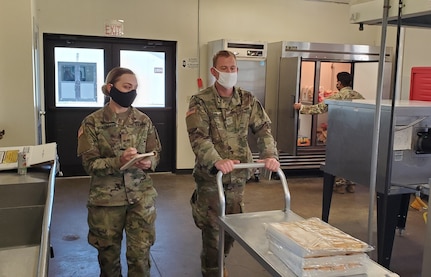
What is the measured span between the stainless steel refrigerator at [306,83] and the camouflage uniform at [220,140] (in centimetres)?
352

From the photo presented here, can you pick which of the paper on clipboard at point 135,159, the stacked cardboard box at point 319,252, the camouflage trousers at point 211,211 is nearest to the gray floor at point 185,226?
the camouflage trousers at point 211,211

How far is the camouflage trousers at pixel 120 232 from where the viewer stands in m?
2.63

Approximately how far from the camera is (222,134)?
2.85 metres

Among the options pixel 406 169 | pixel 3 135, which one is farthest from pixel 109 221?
pixel 406 169

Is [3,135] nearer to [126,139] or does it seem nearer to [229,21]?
[126,139]

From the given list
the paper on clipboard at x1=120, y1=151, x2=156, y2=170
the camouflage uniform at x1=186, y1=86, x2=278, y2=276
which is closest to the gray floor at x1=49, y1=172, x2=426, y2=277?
the camouflage uniform at x1=186, y1=86, x2=278, y2=276

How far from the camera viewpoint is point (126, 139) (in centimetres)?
264

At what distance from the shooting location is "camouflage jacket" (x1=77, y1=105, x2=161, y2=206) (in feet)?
8.47

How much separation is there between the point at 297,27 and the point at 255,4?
84 centimetres

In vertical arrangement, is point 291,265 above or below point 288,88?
below

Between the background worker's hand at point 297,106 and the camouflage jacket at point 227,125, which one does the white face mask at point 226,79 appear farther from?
the background worker's hand at point 297,106

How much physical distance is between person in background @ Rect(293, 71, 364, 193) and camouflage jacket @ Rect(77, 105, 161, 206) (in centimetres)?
363

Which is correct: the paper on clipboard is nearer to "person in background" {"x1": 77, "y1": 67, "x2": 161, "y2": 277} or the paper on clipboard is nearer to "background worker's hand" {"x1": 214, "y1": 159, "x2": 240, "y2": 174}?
"person in background" {"x1": 77, "y1": 67, "x2": 161, "y2": 277}

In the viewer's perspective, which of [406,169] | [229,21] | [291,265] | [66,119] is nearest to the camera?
[291,265]
